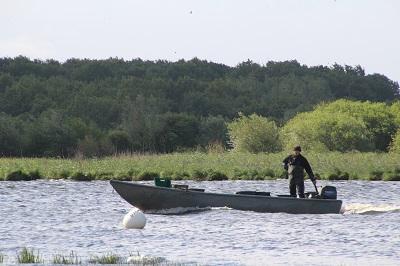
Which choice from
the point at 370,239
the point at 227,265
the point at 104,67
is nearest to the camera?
the point at 227,265

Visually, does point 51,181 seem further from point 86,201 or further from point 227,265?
→ point 227,265

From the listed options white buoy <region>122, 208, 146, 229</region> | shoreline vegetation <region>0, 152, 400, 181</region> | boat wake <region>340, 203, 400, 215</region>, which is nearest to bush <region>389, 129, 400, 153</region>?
shoreline vegetation <region>0, 152, 400, 181</region>

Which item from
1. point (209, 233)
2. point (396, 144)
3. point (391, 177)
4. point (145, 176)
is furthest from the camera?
point (396, 144)

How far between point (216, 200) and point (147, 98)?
223ft

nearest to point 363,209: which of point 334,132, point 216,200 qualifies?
point 216,200

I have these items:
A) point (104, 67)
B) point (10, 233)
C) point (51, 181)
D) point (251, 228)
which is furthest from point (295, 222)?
point (104, 67)

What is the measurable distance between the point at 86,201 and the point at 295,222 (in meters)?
10.3

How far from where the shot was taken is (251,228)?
1167 inches

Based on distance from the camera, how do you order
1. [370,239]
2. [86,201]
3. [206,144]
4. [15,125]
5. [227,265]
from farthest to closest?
1. [206,144]
2. [15,125]
3. [86,201]
4. [370,239]
5. [227,265]

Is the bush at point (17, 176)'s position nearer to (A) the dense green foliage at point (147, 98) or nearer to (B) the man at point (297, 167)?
(B) the man at point (297, 167)

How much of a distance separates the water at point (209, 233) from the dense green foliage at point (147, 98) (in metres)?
34.9

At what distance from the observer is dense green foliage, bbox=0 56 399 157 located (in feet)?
253

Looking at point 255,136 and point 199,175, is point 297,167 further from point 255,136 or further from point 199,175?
point 255,136

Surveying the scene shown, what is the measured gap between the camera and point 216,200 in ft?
107
